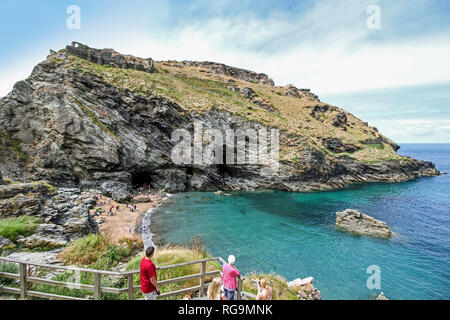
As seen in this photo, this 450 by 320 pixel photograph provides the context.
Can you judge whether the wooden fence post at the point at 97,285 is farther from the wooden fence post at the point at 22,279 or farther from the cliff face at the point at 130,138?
the cliff face at the point at 130,138

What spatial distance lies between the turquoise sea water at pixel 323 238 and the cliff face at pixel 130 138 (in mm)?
9206

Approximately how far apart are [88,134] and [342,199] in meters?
49.5

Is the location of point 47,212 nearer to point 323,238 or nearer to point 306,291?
point 306,291

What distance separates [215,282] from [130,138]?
40.2 meters

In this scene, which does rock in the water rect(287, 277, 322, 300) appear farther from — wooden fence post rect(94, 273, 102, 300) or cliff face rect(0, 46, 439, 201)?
cliff face rect(0, 46, 439, 201)

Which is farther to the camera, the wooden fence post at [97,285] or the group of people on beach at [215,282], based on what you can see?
the group of people on beach at [215,282]

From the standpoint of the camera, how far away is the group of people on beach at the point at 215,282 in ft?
20.8

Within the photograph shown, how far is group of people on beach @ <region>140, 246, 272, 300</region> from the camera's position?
249 inches

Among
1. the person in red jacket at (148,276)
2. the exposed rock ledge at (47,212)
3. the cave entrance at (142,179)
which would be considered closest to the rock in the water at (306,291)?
the person in red jacket at (148,276)

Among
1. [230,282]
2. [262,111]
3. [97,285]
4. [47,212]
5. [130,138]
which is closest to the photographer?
[97,285]

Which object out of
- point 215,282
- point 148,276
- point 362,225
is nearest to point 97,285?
point 148,276

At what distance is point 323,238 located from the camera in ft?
85.1

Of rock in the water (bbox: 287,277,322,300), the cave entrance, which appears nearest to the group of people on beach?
rock in the water (bbox: 287,277,322,300)

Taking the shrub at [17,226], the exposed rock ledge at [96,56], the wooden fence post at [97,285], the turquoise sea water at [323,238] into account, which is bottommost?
the turquoise sea water at [323,238]
